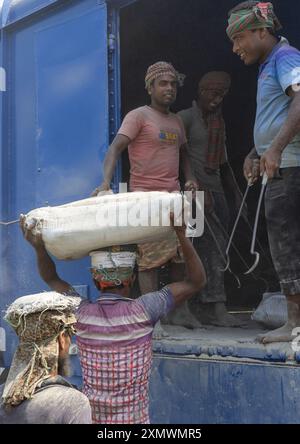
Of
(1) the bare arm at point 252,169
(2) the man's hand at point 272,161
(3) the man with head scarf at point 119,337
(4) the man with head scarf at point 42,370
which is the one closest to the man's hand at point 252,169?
(1) the bare arm at point 252,169

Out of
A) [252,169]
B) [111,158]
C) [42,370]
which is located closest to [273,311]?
[252,169]

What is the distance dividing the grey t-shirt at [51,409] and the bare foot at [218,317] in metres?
2.12

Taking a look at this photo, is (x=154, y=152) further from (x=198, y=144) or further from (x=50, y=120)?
(x=50, y=120)

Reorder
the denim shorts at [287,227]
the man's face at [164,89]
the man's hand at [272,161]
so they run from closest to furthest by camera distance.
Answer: the man's hand at [272,161], the denim shorts at [287,227], the man's face at [164,89]

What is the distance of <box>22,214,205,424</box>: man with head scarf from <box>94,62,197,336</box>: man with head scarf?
3.45 feet

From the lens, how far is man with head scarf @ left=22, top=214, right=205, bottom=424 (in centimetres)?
216

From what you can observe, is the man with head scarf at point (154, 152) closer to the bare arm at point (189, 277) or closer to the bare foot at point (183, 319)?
the bare foot at point (183, 319)

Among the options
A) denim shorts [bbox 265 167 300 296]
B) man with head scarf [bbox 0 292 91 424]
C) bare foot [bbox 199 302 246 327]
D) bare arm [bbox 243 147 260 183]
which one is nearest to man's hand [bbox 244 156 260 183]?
bare arm [bbox 243 147 260 183]

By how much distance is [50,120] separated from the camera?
399 centimetres

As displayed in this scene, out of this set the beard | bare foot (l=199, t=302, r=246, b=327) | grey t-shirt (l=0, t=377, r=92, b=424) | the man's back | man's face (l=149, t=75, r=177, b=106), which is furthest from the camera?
bare foot (l=199, t=302, r=246, b=327)

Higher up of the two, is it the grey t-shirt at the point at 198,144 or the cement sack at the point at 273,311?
the grey t-shirt at the point at 198,144

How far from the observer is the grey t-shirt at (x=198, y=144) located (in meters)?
4.04

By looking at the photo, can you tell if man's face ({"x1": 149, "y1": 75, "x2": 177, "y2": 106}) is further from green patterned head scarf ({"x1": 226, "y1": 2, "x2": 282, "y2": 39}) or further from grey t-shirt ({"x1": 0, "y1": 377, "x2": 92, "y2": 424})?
grey t-shirt ({"x1": 0, "y1": 377, "x2": 92, "y2": 424})
